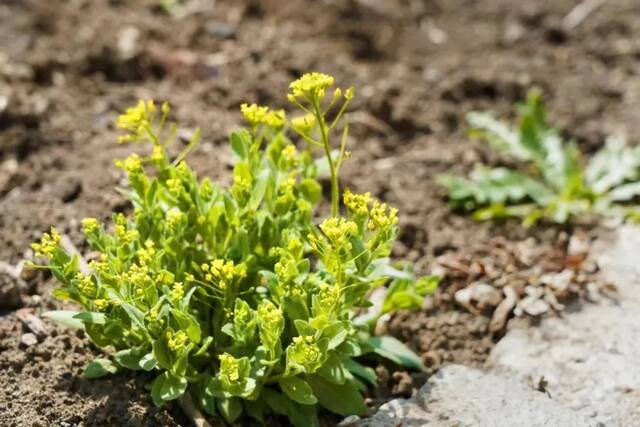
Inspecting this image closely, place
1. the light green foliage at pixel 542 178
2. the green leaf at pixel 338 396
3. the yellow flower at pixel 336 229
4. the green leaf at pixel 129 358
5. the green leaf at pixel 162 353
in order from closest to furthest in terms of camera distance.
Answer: the yellow flower at pixel 336 229
the green leaf at pixel 162 353
the green leaf at pixel 129 358
the green leaf at pixel 338 396
the light green foliage at pixel 542 178

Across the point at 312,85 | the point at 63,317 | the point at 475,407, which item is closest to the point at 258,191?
the point at 312,85

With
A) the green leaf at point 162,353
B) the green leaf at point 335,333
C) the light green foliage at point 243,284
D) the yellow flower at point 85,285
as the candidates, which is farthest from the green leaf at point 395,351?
the yellow flower at point 85,285

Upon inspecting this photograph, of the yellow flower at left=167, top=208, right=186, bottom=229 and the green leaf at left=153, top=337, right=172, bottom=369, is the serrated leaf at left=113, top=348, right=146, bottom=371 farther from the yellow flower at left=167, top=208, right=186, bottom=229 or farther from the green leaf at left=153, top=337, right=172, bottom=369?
the yellow flower at left=167, top=208, right=186, bottom=229

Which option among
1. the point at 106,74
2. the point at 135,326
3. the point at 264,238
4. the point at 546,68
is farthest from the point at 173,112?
the point at 546,68

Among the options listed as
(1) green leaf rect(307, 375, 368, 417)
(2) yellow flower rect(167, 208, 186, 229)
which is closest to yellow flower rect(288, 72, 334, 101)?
(2) yellow flower rect(167, 208, 186, 229)

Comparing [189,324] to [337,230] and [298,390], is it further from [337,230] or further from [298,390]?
[337,230]

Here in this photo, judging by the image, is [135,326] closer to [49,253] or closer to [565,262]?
[49,253]

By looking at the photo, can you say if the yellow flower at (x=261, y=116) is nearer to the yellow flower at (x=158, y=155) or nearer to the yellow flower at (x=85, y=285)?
the yellow flower at (x=158, y=155)
